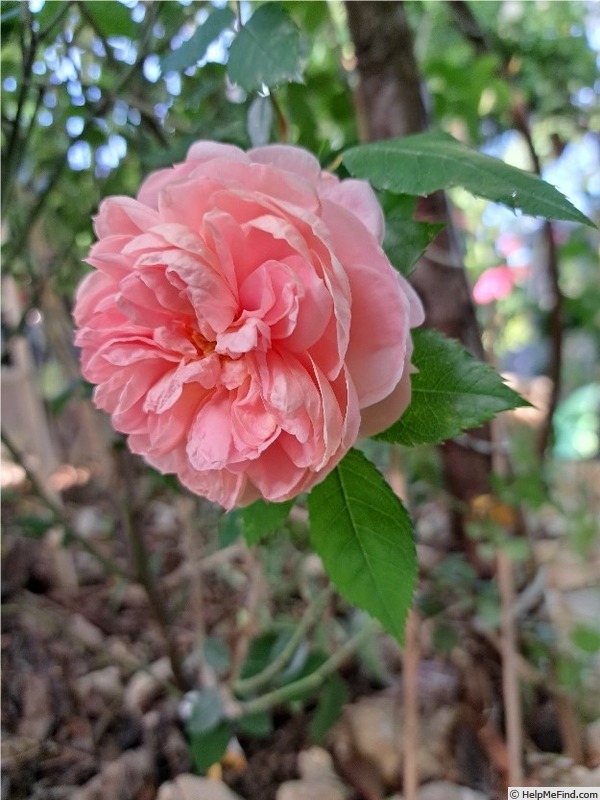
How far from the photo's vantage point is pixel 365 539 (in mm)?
322

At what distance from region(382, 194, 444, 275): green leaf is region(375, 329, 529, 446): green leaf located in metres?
0.04

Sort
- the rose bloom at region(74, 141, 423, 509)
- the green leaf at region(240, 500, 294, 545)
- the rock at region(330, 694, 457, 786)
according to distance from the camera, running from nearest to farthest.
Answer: the rose bloom at region(74, 141, 423, 509) → the green leaf at region(240, 500, 294, 545) → the rock at region(330, 694, 457, 786)

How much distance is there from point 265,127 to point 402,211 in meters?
0.12

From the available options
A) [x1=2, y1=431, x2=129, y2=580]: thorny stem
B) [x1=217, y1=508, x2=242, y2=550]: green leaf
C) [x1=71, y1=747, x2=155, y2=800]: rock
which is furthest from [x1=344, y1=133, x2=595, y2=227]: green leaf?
[x1=71, y1=747, x2=155, y2=800]: rock

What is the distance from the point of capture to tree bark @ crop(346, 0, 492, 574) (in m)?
0.55

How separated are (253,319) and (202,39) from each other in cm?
23

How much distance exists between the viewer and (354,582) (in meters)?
0.33

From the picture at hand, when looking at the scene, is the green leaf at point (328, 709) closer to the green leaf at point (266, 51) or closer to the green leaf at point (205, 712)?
the green leaf at point (205, 712)

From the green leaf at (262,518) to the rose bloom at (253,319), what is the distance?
62 mm

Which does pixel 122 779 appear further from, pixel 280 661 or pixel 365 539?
pixel 365 539

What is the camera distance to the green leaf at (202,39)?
37 centimetres


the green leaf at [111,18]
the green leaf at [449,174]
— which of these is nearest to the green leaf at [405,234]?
the green leaf at [449,174]

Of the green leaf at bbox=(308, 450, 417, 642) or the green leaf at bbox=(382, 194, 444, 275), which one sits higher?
the green leaf at bbox=(382, 194, 444, 275)

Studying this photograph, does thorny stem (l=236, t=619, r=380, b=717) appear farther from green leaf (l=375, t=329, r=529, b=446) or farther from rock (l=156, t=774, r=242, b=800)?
green leaf (l=375, t=329, r=529, b=446)
